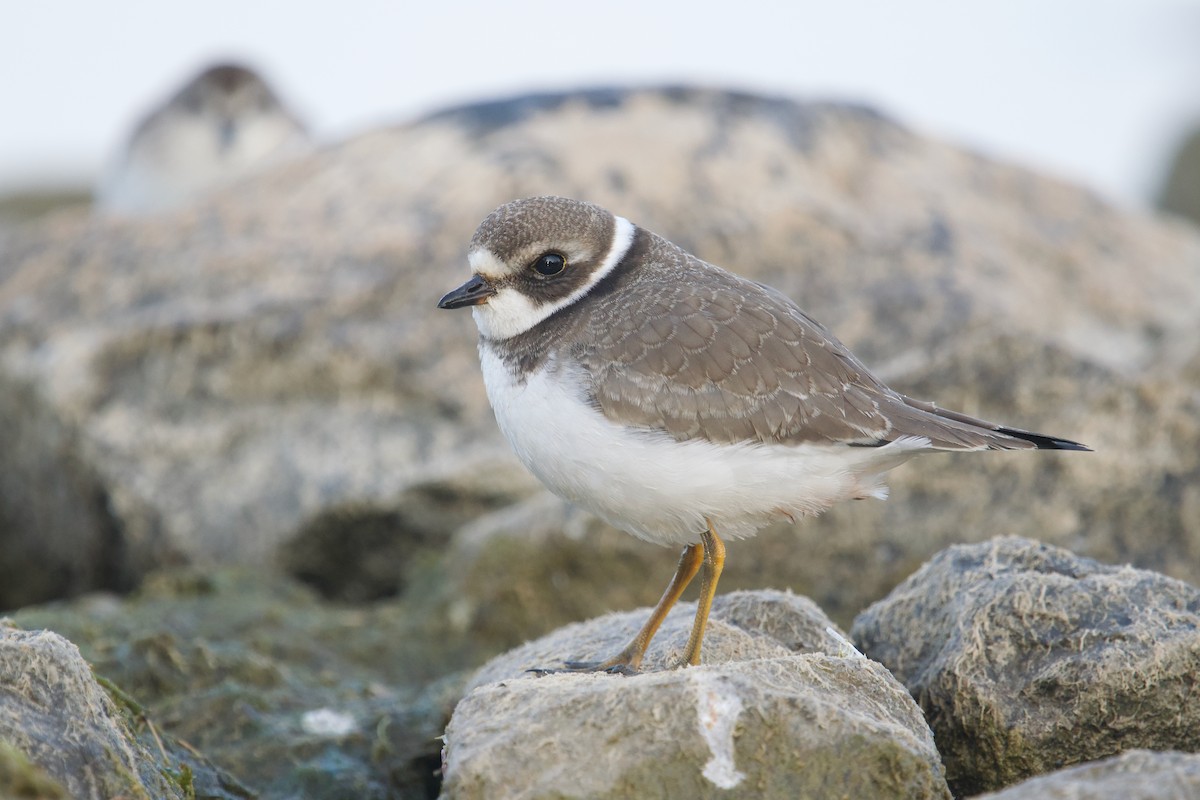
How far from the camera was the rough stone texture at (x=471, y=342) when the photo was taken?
881cm

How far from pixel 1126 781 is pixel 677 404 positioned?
8.08 feet

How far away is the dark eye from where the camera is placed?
21.6 ft

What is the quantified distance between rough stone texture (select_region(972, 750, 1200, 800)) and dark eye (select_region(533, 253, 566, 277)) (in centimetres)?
334

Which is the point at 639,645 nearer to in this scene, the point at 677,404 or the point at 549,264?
the point at 677,404

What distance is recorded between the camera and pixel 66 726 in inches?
186

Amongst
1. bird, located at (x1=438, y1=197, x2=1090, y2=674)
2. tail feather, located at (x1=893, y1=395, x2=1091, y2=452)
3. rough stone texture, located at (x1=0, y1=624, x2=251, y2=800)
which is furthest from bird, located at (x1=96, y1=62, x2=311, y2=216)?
rough stone texture, located at (x1=0, y1=624, x2=251, y2=800)

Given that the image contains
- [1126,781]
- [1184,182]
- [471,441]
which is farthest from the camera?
[1184,182]

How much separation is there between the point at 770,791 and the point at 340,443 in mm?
6563

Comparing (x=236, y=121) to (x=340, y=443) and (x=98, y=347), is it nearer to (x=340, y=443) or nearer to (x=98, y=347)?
(x=98, y=347)

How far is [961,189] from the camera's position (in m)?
13.8

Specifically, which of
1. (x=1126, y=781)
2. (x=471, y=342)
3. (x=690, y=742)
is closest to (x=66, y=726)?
(x=690, y=742)

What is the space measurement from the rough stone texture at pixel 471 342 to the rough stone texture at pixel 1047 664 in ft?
8.10

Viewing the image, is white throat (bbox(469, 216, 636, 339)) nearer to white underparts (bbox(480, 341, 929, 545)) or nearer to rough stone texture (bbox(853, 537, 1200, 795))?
white underparts (bbox(480, 341, 929, 545))

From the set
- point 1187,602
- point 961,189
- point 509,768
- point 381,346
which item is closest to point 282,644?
point 381,346
